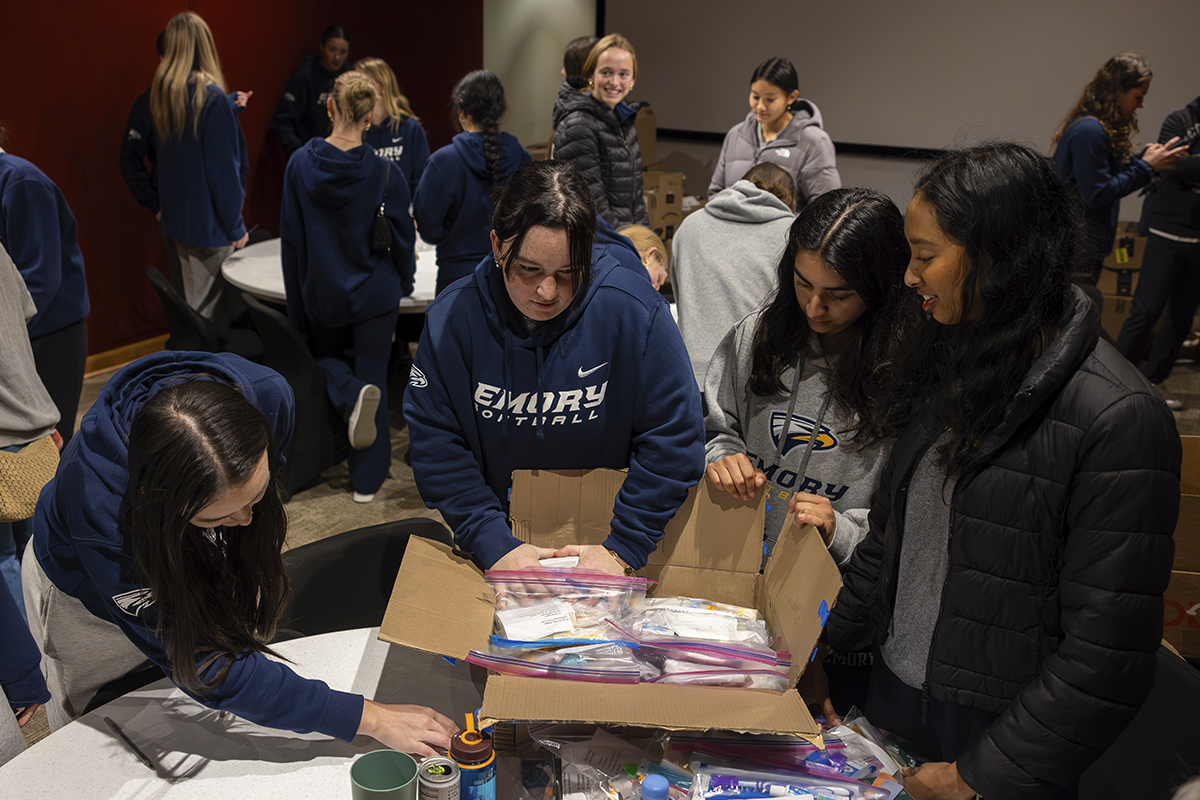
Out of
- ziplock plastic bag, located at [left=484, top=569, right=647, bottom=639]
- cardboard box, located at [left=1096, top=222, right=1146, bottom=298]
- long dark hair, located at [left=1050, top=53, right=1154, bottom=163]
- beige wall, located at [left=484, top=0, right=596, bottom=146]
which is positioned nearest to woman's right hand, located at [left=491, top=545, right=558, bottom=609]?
ziplock plastic bag, located at [left=484, top=569, right=647, bottom=639]

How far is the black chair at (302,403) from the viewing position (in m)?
3.21

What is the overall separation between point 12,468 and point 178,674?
119 centimetres

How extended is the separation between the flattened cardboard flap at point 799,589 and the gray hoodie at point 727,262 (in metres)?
1.03

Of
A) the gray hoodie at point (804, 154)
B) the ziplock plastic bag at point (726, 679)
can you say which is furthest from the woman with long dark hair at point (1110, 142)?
the ziplock plastic bag at point (726, 679)

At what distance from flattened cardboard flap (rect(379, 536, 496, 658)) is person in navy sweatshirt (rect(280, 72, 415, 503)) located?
6.72ft

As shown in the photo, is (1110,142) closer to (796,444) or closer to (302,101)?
(796,444)

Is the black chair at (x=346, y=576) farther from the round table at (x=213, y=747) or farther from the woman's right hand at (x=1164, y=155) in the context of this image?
the woman's right hand at (x=1164, y=155)

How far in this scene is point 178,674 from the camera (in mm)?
1209

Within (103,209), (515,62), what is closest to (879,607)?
(103,209)

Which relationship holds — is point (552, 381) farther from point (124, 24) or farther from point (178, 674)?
point (124, 24)

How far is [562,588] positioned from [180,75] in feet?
13.1

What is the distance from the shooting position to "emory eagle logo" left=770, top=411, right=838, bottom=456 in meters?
1.59

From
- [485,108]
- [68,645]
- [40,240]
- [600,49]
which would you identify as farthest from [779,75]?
Result: [68,645]

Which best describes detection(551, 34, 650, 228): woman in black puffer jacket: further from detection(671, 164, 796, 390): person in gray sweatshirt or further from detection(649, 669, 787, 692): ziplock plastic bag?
detection(649, 669, 787, 692): ziplock plastic bag
